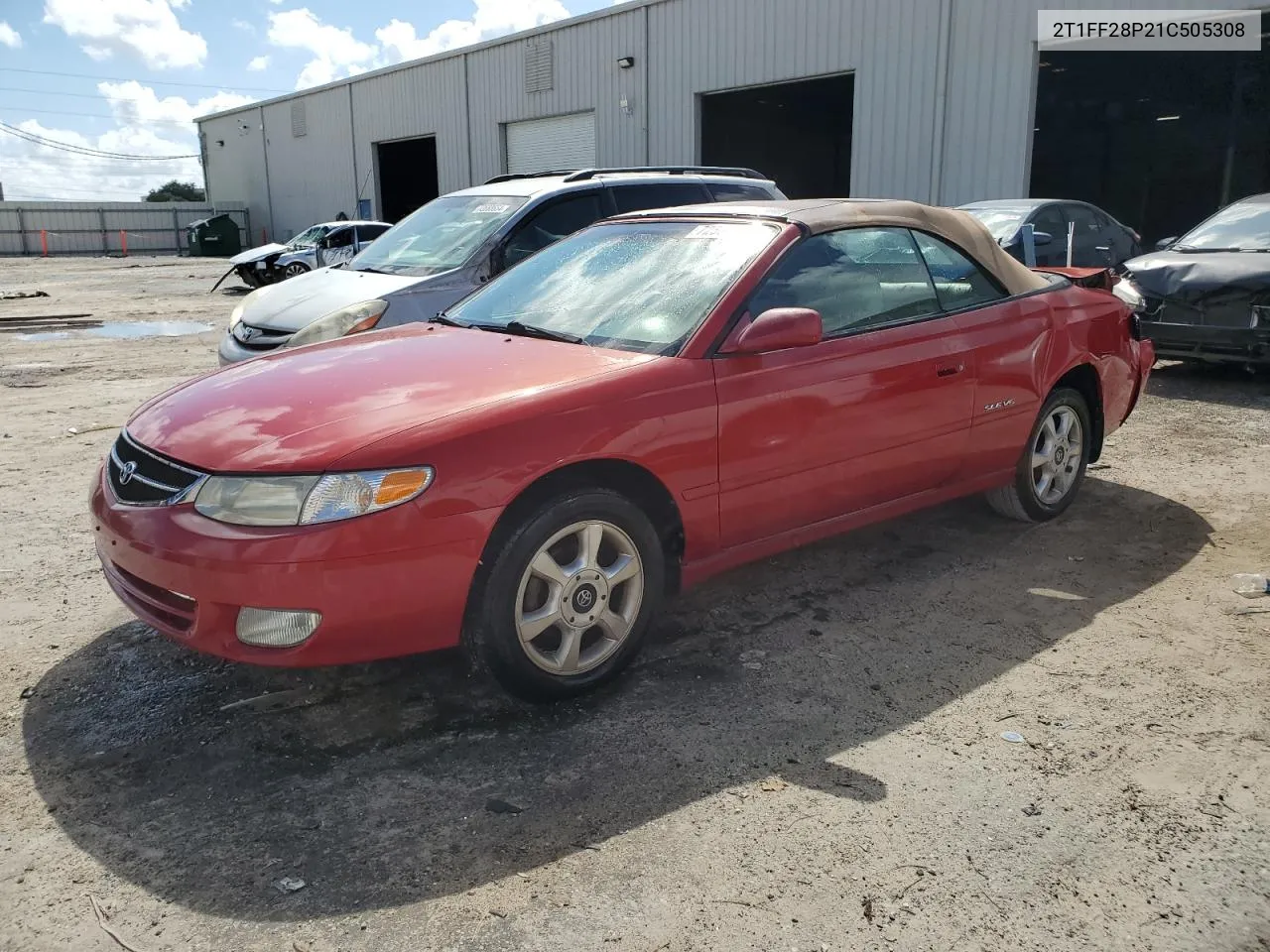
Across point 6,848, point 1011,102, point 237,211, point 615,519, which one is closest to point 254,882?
point 6,848

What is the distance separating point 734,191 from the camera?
815 centimetres

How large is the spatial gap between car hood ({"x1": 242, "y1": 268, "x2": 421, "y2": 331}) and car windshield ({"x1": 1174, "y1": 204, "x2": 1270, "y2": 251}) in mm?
7117

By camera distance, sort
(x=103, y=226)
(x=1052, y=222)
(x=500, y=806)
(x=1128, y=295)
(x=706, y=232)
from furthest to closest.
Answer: (x=103, y=226) → (x=1052, y=222) → (x=1128, y=295) → (x=706, y=232) → (x=500, y=806)

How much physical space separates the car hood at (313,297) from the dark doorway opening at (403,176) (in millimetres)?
24997

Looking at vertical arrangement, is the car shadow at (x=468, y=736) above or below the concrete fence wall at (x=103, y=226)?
below

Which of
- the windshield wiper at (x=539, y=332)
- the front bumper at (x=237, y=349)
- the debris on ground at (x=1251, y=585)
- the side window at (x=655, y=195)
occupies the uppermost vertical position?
the side window at (x=655, y=195)

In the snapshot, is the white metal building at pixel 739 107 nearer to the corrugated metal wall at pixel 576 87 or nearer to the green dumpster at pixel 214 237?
the corrugated metal wall at pixel 576 87

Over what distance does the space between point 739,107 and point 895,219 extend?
23961 mm

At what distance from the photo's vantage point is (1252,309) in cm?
809

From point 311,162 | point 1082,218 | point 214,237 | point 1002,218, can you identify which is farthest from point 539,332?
point 214,237

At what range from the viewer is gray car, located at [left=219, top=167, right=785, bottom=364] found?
6672 millimetres

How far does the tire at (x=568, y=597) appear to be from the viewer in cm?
302

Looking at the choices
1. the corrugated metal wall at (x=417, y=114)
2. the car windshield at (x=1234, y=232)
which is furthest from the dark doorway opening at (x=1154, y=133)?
the corrugated metal wall at (x=417, y=114)

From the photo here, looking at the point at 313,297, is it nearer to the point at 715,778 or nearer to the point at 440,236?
the point at 440,236
